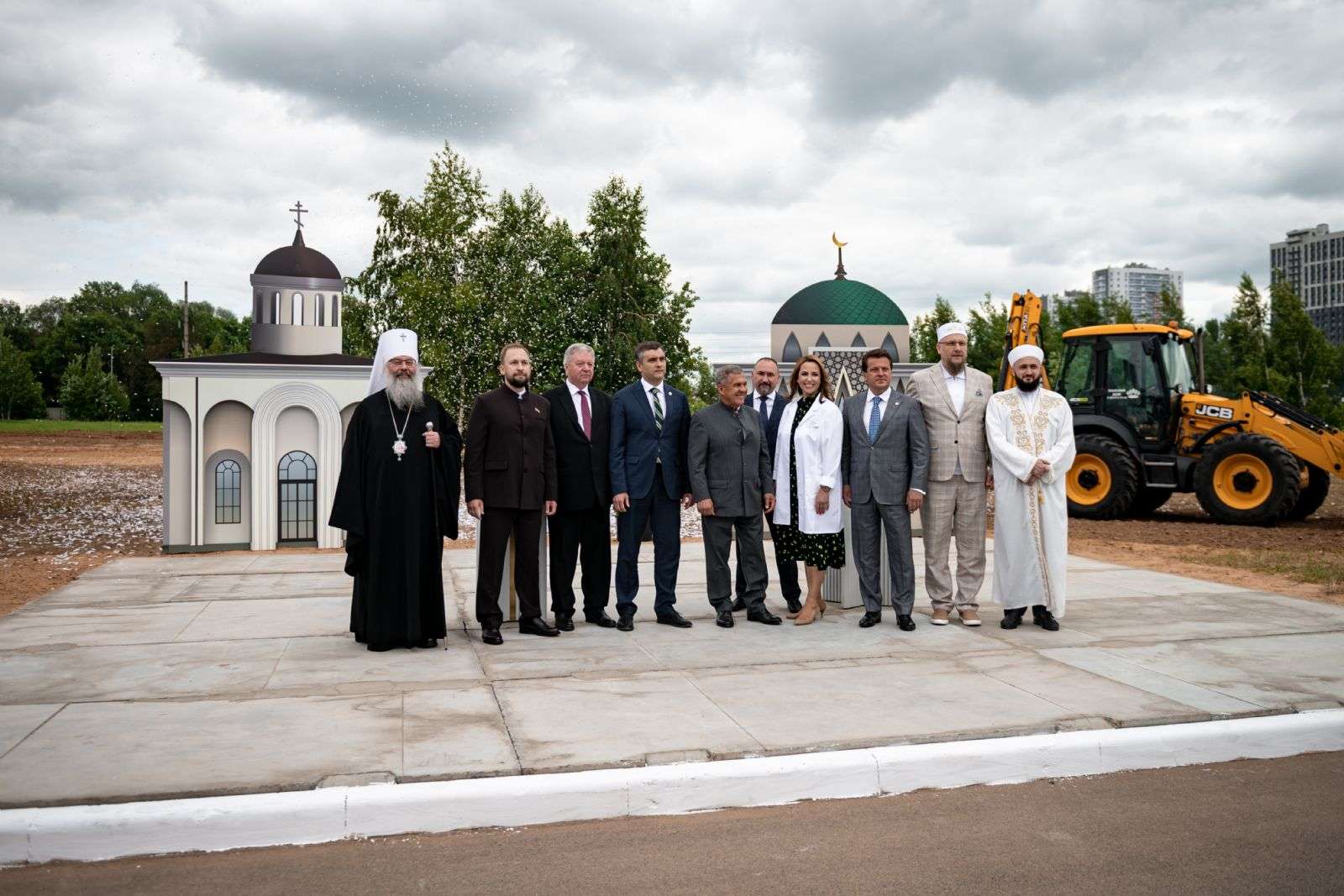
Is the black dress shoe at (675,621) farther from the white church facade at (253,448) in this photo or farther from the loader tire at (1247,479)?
the loader tire at (1247,479)

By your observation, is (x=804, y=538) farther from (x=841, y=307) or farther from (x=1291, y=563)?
(x=841, y=307)

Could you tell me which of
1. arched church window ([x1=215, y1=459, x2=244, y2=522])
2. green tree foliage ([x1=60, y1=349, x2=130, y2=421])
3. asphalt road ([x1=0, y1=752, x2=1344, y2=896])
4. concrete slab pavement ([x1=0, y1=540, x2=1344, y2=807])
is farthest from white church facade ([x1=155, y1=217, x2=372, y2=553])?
green tree foliage ([x1=60, y1=349, x2=130, y2=421])

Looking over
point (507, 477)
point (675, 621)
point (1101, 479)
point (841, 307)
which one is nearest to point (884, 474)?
point (675, 621)

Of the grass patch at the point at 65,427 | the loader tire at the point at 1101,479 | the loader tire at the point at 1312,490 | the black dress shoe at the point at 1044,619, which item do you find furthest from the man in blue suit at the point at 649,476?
the grass patch at the point at 65,427

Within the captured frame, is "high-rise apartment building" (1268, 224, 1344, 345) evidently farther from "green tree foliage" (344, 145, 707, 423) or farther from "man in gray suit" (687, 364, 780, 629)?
"man in gray suit" (687, 364, 780, 629)

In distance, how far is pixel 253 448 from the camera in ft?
50.0

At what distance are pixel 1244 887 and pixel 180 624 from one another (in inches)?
276

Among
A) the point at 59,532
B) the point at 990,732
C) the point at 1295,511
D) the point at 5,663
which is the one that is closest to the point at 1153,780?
the point at 990,732

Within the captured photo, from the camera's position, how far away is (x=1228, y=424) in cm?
1684

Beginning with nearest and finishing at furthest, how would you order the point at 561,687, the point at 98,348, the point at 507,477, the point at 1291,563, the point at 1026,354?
the point at 561,687 → the point at 507,477 → the point at 1026,354 → the point at 1291,563 → the point at 98,348

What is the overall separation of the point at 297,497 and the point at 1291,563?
12.4 meters

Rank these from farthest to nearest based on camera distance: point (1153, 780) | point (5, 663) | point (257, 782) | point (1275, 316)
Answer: point (1275, 316) < point (5, 663) < point (1153, 780) < point (257, 782)

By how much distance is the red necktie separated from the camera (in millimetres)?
7965

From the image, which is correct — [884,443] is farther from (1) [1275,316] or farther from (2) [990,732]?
(1) [1275,316]
